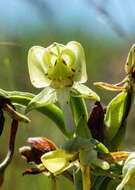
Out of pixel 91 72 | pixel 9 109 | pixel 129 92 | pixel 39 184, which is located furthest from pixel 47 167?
pixel 91 72

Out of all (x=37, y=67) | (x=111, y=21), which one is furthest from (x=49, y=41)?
(x=37, y=67)

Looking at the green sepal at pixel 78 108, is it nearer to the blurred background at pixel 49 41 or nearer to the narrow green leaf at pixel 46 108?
the narrow green leaf at pixel 46 108

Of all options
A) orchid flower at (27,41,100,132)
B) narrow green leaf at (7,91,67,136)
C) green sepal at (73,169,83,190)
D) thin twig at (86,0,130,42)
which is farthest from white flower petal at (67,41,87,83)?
thin twig at (86,0,130,42)

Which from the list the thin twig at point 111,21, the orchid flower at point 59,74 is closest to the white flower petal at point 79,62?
the orchid flower at point 59,74

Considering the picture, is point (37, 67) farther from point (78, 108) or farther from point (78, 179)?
point (78, 179)

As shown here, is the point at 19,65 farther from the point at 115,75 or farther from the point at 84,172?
the point at 84,172

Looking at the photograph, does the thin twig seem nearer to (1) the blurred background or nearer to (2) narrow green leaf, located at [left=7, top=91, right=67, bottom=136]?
(1) the blurred background
